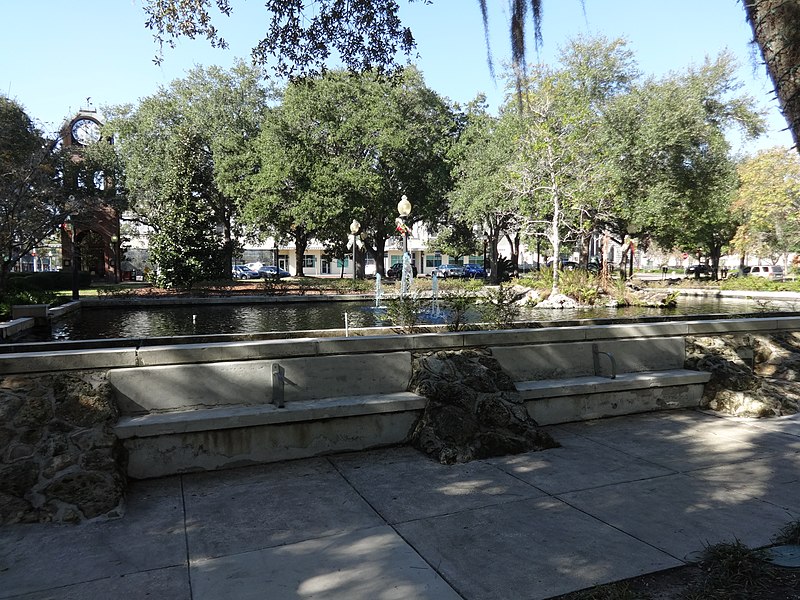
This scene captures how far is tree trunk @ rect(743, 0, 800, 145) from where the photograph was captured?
2990 millimetres

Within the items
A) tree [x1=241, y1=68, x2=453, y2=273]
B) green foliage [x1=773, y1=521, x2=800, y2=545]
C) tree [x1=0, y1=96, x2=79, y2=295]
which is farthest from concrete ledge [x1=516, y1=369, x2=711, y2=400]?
tree [x1=241, y1=68, x2=453, y2=273]

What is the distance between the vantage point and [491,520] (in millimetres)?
4039

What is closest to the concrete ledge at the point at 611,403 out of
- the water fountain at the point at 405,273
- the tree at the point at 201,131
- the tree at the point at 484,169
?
the water fountain at the point at 405,273

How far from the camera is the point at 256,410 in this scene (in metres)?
5.21

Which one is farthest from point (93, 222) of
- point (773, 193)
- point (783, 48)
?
point (773, 193)

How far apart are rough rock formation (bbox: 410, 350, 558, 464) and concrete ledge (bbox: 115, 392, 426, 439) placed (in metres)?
0.25

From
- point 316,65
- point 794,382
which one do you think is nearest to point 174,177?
point 316,65

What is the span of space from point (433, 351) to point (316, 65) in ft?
12.7

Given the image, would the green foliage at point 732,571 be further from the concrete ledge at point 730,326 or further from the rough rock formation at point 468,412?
the concrete ledge at point 730,326

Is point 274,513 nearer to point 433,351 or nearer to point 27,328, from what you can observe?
point 433,351

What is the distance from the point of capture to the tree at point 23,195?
1902cm

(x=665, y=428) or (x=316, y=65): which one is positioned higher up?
(x=316, y=65)

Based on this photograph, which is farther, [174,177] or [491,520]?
[174,177]

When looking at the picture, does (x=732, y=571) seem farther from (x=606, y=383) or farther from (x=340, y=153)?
(x=340, y=153)
